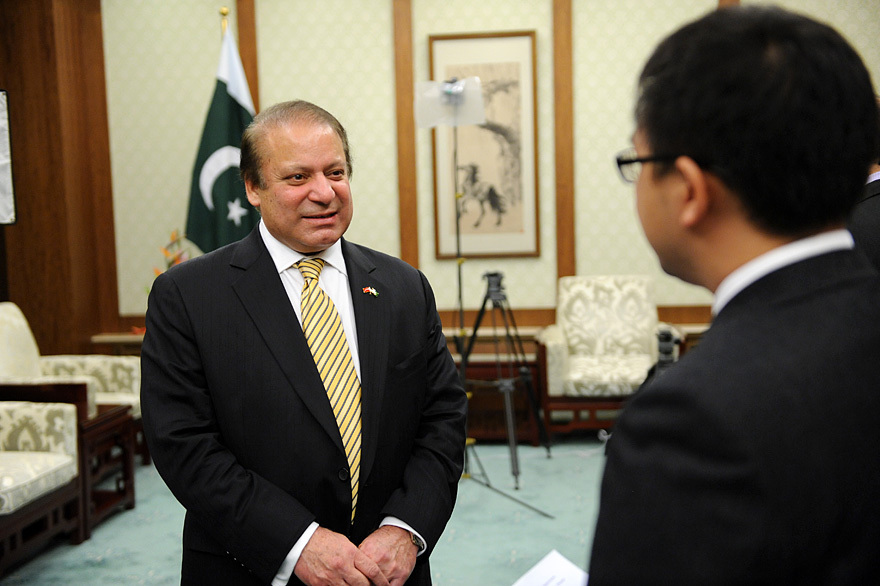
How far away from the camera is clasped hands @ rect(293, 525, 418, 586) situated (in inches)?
57.6

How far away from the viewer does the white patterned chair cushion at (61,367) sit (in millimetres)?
4270

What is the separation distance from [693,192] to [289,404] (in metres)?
1.06

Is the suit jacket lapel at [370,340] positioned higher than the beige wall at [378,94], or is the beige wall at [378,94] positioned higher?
the beige wall at [378,94]

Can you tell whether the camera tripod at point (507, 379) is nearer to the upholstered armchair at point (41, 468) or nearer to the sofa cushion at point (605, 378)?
the sofa cushion at point (605, 378)

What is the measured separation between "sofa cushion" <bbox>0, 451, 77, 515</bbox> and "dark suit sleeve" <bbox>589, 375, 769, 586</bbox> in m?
3.12

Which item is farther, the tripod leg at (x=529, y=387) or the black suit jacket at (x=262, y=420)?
the tripod leg at (x=529, y=387)

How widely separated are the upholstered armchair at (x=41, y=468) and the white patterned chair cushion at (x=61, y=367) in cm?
25

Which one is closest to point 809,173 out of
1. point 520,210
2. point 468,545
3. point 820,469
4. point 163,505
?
point 820,469

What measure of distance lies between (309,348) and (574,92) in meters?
4.49

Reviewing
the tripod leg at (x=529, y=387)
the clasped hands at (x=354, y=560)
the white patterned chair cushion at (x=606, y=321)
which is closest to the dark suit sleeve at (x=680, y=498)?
the clasped hands at (x=354, y=560)

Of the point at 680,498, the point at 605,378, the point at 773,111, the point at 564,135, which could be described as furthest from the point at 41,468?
the point at 564,135

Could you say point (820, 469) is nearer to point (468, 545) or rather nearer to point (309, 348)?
point (309, 348)

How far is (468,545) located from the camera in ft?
11.4

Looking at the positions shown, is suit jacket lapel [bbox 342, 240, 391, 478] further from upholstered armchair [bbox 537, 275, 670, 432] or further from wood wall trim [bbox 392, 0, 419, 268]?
wood wall trim [bbox 392, 0, 419, 268]
